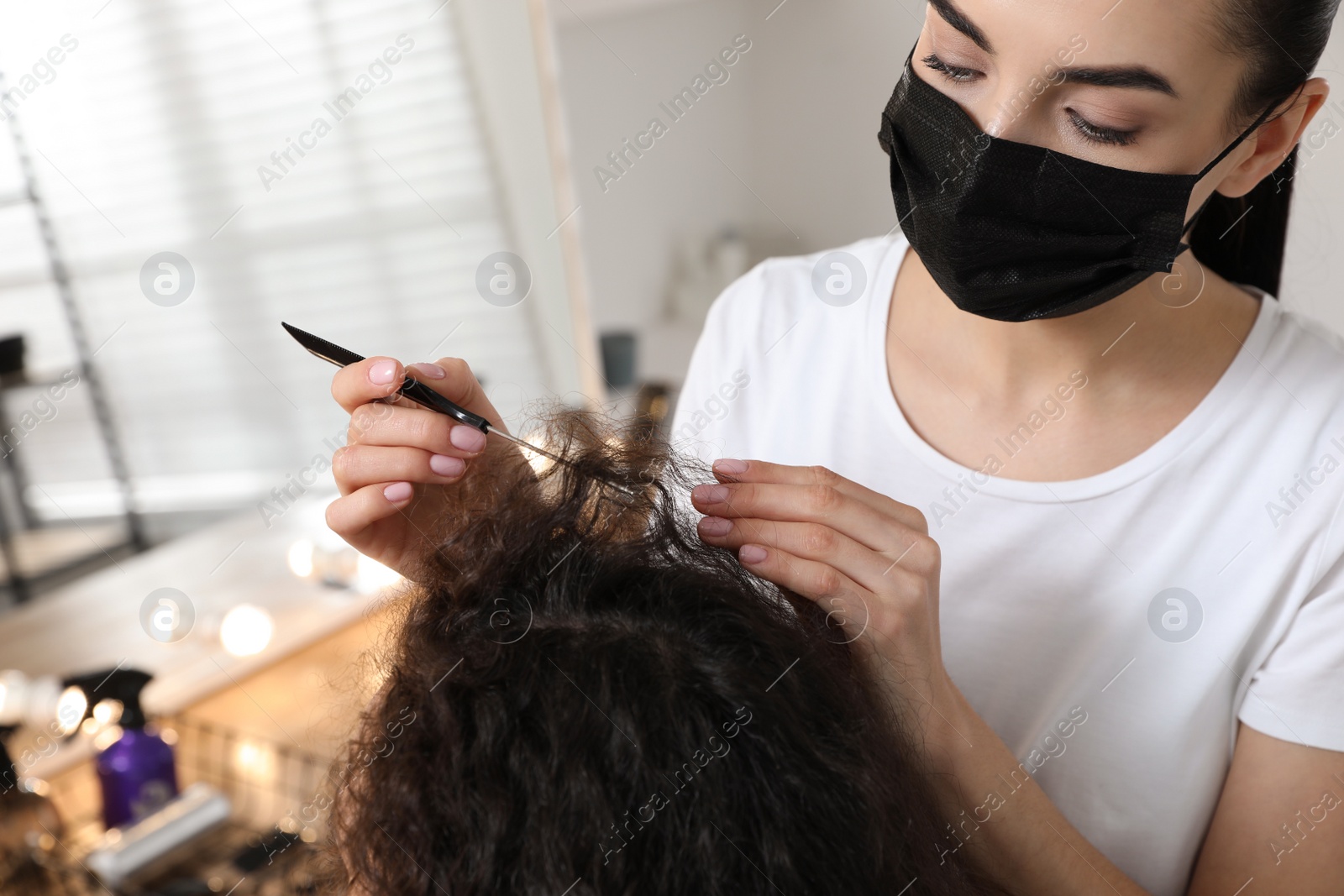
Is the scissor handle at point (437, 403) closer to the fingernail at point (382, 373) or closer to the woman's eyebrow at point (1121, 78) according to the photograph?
the fingernail at point (382, 373)

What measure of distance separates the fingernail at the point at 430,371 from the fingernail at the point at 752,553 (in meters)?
0.27

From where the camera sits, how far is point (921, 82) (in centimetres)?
78

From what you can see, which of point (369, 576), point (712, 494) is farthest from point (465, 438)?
point (369, 576)

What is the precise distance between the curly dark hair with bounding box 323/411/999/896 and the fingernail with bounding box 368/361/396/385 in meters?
0.12

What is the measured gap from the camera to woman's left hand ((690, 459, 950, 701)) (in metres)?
0.61

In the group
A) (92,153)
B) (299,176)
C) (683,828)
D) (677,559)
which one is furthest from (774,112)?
(683,828)

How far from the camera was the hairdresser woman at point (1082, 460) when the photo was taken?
2.10 ft

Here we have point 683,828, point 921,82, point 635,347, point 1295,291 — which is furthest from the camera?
point 635,347

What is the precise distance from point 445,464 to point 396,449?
0.04 metres

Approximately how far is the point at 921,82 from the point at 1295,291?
79 cm

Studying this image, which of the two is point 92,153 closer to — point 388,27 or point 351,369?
point 388,27

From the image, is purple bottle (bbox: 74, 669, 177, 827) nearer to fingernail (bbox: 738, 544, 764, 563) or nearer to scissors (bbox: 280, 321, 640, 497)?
scissors (bbox: 280, 321, 640, 497)

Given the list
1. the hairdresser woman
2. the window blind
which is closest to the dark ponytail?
the hairdresser woman

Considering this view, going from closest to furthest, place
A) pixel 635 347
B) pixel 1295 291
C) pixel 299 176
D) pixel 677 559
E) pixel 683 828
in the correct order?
pixel 683 828 → pixel 677 559 → pixel 1295 291 → pixel 299 176 → pixel 635 347
